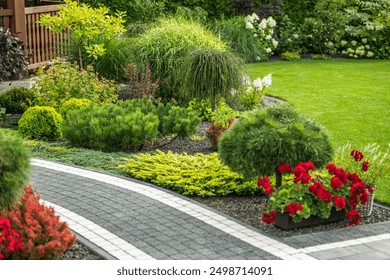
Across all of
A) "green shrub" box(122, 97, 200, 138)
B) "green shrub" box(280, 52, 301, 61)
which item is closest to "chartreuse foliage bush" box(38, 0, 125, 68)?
"green shrub" box(122, 97, 200, 138)

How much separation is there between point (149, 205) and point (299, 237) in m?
1.75

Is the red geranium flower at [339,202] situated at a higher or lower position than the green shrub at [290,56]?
higher

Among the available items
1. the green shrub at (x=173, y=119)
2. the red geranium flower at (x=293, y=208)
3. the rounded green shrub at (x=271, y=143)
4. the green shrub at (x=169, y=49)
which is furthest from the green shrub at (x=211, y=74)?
the red geranium flower at (x=293, y=208)

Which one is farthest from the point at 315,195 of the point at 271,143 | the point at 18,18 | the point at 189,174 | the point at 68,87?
the point at 18,18

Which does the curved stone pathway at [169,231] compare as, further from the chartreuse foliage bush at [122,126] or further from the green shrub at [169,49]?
the green shrub at [169,49]

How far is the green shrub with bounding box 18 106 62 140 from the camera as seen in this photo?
37.5 ft

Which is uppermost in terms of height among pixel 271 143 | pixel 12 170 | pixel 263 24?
pixel 263 24

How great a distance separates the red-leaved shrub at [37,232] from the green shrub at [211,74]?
6.19 metres

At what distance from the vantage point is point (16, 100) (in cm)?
1355

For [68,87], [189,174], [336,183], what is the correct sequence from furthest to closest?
1. [68,87]
2. [189,174]
3. [336,183]

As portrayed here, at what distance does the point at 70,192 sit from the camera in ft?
28.5

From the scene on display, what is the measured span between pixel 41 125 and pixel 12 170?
16.9 ft

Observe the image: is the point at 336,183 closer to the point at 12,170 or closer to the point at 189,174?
the point at 189,174

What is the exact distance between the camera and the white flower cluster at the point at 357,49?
21.1m
